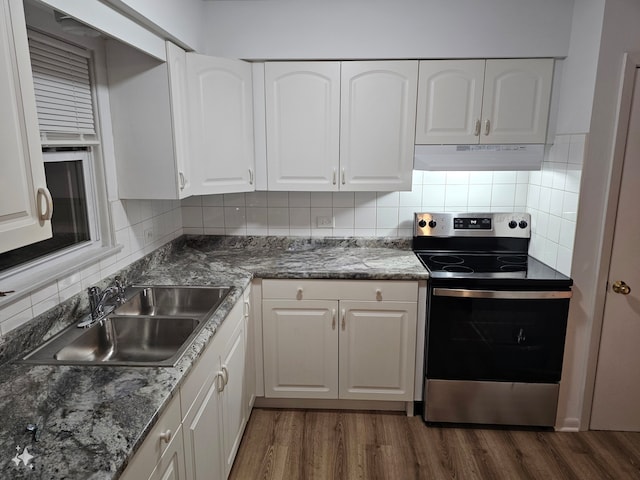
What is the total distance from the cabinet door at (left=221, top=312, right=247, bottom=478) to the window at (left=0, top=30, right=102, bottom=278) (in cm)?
79

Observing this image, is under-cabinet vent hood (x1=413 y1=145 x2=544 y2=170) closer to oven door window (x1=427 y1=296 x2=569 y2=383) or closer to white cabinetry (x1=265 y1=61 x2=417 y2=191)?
white cabinetry (x1=265 y1=61 x2=417 y2=191)

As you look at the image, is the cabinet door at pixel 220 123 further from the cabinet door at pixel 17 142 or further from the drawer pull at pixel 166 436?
the drawer pull at pixel 166 436

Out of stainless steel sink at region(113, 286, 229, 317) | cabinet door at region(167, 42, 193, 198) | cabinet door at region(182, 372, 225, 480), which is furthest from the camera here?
stainless steel sink at region(113, 286, 229, 317)

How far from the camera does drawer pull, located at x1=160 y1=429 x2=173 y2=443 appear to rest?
47.9 inches

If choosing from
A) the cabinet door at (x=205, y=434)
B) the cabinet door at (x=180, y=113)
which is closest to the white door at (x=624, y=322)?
the cabinet door at (x=205, y=434)

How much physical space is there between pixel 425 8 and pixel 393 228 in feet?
4.23

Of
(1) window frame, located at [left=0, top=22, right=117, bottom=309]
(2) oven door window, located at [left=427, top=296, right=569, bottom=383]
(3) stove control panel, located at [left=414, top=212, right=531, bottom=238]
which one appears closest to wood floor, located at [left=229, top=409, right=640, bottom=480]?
(2) oven door window, located at [left=427, top=296, right=569, bottom=383]

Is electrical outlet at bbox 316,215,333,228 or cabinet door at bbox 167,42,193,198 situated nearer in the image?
cabinet door at bbox 167,42,193,198

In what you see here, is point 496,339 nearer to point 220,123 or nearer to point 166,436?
point 166,436

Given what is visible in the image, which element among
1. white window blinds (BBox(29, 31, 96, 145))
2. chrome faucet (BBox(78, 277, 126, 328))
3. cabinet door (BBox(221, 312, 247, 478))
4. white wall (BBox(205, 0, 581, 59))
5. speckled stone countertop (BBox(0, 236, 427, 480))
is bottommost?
cabinet door (BBox(221, 312, 247, 478))

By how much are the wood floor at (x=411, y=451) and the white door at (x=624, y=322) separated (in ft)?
0.44

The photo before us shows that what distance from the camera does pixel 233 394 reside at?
203cm

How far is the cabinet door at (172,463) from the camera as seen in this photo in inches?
48.1

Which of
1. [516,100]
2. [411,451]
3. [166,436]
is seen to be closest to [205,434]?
[166,436]
